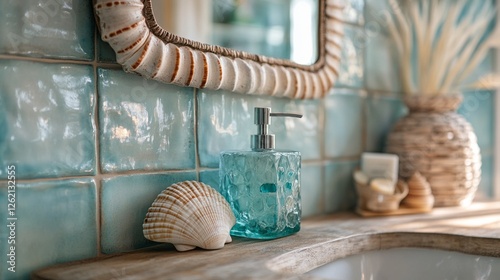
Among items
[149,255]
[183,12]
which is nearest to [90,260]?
[149,255]

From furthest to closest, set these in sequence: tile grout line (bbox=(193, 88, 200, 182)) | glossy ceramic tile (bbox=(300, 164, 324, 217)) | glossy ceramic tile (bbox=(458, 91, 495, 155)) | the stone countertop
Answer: glossy ceramic tile (bbox=(458, 91, 495, 155)) → glossy ceramic tile (bbox=(300, 164, 324, 217)) → tile grout line (bbox=(193, 88, 200, 182)) → the stone countertop

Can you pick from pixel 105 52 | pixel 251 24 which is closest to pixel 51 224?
pixel 105 52

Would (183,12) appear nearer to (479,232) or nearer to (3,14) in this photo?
(3,14)

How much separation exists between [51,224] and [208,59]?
1.03ft

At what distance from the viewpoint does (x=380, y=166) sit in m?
1.02


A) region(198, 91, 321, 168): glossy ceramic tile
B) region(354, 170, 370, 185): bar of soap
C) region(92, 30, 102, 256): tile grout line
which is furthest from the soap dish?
region(92, 30, 102, 256): tile grout line

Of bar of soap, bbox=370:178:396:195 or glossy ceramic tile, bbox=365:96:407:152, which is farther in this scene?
glossy ceramic tile, bbox=365:96:407:152

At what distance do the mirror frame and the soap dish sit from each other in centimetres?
21

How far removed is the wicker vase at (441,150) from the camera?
3.49ft

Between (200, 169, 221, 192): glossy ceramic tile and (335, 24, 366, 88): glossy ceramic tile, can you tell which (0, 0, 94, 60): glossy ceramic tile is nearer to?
(200, 169, 221, 192): glossy ceramic tile

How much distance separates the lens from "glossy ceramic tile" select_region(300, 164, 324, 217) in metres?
0.97

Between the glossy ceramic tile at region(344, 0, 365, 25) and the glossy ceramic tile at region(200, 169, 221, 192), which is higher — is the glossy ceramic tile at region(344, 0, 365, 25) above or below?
above

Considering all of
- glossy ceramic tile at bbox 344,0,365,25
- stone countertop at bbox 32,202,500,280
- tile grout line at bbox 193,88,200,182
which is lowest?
stone countertop at bbox 32,202,500,280

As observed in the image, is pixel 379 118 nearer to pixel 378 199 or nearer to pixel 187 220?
pixel 378 199
